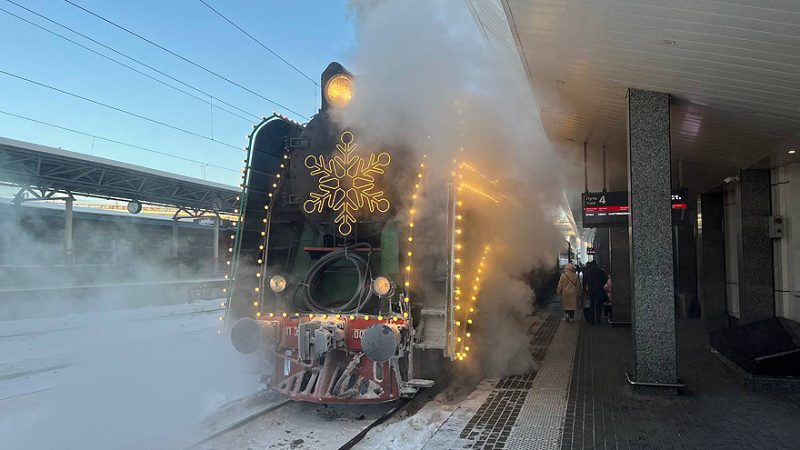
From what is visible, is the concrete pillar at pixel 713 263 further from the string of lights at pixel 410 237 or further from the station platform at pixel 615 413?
the string of lights at pixel 410 237

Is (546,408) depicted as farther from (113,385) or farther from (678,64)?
(113,385)

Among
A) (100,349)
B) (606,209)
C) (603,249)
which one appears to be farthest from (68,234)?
(603,249)

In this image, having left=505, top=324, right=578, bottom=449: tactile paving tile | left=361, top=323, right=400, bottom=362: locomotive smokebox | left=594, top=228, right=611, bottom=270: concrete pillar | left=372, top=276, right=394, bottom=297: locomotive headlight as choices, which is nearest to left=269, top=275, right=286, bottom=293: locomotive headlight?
left=372, top=276, right=394, bottom=297: locomotive headlight

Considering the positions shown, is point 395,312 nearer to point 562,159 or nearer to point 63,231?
point 562,159

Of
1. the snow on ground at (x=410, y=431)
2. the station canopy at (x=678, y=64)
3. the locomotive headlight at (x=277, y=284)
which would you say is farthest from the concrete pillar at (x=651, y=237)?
the locomotive headlight at (x=277, y=284)

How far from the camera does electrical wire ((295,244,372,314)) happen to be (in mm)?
5570

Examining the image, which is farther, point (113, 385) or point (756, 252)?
point (756, 252)

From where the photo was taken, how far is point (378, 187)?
5781 mm

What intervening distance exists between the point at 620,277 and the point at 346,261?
24.3 ft

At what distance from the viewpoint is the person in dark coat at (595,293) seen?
39.1 feet

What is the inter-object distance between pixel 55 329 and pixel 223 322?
7.72m

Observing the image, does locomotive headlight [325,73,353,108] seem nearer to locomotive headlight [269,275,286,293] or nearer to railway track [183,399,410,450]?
locomotive headlight [269,275,286,293]

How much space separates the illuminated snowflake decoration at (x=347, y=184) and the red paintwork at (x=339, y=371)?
1.22m

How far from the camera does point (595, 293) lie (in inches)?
473
